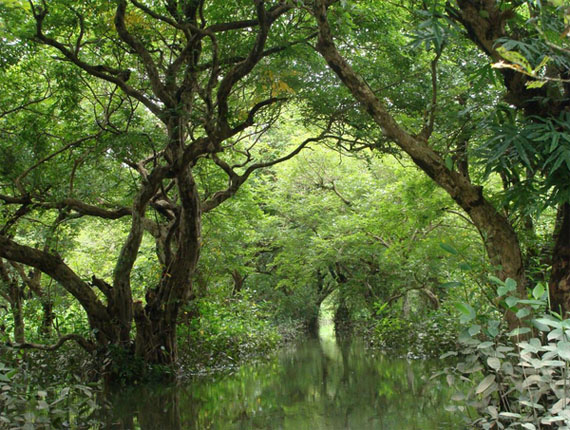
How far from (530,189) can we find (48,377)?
312 inches

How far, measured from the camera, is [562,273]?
15.3ft

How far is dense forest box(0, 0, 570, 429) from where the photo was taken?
4.43 meters

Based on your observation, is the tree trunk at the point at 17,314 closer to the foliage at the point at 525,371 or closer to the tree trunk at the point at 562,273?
the foliage at the point at 525,371

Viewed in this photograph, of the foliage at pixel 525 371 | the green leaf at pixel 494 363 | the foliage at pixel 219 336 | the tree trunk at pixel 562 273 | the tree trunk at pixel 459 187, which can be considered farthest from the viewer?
the foliage at pixel 219 336

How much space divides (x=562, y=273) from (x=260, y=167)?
20.9ft

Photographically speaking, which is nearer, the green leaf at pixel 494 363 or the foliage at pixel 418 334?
the green leaf at pixel 494 363

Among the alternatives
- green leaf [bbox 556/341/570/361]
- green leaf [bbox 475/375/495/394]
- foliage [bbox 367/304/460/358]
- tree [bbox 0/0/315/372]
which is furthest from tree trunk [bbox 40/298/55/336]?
green leaf [bbox 556/341/570/361]

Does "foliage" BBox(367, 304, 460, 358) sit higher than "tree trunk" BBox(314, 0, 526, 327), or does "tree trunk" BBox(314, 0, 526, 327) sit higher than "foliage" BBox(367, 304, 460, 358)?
"tree trunk" BBox(314, 0, 526, 327)

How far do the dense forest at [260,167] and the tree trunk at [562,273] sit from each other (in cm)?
2

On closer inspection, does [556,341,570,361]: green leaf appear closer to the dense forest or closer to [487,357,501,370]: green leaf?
the dense forest

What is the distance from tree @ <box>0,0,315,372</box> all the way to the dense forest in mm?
41

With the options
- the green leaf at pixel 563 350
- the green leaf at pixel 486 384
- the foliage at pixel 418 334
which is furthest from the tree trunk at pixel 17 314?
the green leaf at pixel 563 350

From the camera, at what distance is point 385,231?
1334 cm

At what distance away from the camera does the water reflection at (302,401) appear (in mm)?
5809
